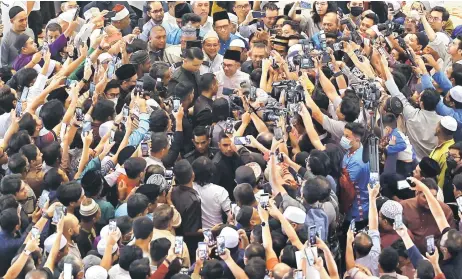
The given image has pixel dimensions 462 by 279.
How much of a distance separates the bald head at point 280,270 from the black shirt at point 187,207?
54.5 inches

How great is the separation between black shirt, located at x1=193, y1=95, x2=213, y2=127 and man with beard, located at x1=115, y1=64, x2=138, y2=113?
0.79m

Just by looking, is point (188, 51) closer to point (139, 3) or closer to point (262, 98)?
point (262, 98)

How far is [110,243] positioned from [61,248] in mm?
388

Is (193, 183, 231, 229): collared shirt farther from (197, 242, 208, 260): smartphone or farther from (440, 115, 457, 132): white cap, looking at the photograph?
(440, 115, 457, 132): white cap

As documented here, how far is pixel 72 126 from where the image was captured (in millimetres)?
9648

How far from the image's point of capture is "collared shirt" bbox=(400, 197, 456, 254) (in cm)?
887

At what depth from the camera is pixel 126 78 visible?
10898 millimetres

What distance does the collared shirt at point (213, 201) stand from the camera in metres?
8.90

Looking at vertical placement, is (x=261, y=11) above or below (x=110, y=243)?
below

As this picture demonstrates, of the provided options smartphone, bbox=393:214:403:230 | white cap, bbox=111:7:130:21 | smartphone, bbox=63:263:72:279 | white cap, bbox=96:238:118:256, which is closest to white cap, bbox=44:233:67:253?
white cap, bbox=96:238:118:256

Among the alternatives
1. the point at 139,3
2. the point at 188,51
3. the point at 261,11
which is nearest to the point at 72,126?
the point at 188,51

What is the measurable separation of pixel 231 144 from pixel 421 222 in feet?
5.57

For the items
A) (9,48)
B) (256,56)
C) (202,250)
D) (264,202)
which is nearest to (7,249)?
(202,250)

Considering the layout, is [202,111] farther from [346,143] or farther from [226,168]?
[346,143]
